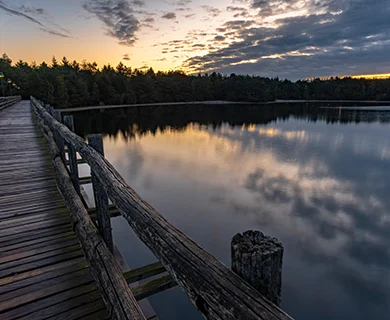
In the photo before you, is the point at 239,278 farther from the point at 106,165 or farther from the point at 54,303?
the point at 54,303

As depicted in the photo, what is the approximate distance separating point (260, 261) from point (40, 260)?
3127 mm

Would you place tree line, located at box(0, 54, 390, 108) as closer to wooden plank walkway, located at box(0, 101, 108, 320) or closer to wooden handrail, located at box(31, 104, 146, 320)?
wooden plank walkway, located at box(0, 101, 108, 320)

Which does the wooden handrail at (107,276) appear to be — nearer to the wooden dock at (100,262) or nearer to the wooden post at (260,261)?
the wooden dock at (100,262)

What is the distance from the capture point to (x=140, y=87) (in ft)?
293

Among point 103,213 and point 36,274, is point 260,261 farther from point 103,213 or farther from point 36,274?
point 36,274

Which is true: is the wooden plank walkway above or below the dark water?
above

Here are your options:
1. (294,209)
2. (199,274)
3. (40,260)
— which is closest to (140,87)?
(294,209)

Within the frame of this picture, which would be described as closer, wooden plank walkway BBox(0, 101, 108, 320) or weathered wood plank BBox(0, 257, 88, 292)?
wooden plank walkway BBox(0, 101, 108, 320)

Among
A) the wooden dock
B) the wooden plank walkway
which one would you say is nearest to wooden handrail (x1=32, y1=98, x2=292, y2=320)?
the wooden dock

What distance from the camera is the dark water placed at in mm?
6473

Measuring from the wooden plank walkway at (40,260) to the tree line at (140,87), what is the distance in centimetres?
5151

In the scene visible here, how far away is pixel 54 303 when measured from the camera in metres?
2.42

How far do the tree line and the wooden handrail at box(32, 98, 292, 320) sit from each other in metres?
55.6

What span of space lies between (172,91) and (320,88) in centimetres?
7728
